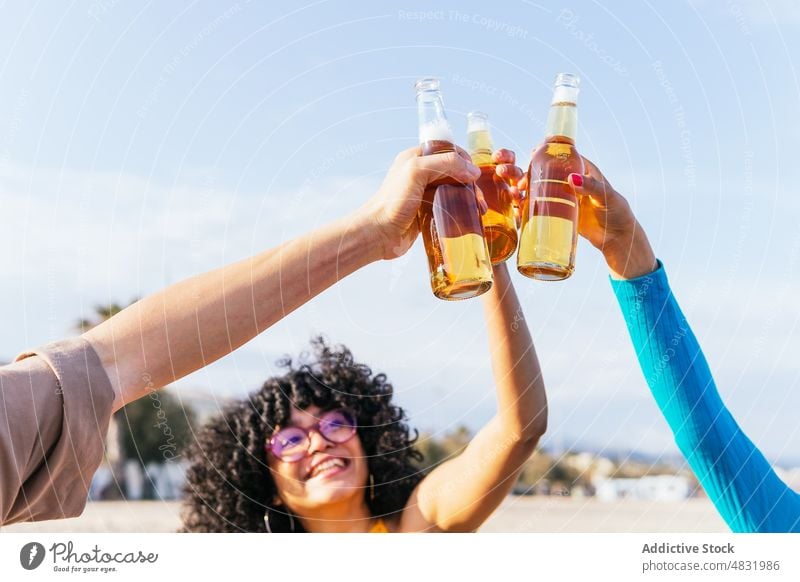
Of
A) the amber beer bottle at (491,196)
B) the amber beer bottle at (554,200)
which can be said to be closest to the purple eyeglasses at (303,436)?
the amber beer bottle at (491,196)

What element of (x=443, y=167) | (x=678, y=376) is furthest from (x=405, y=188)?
(x=678, y=376)

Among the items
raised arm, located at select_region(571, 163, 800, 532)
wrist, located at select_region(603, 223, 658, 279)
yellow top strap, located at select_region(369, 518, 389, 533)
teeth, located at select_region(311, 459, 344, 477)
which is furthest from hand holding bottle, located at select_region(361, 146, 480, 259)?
yellow top strap, located at select_region(369, 518, 389, 533)

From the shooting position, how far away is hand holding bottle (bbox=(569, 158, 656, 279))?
1.71m

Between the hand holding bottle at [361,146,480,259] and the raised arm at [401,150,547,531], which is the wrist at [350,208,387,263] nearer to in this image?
the hand holding bottle at [361,146,480,259]

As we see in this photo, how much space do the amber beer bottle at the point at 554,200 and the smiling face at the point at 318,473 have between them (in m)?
1.13

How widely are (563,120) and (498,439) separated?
852 mm

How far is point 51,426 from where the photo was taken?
49.7 inches

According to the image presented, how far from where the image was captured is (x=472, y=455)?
2.22 metres

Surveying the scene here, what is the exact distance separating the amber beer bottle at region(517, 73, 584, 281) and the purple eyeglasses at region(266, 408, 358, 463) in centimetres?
115

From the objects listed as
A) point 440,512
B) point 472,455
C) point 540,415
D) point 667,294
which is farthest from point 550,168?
point 440,512

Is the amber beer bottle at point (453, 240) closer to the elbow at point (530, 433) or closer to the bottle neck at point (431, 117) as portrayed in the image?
the bottle neck at point (431, 117)

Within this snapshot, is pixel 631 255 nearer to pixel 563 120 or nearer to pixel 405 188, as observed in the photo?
pixel 563 120
